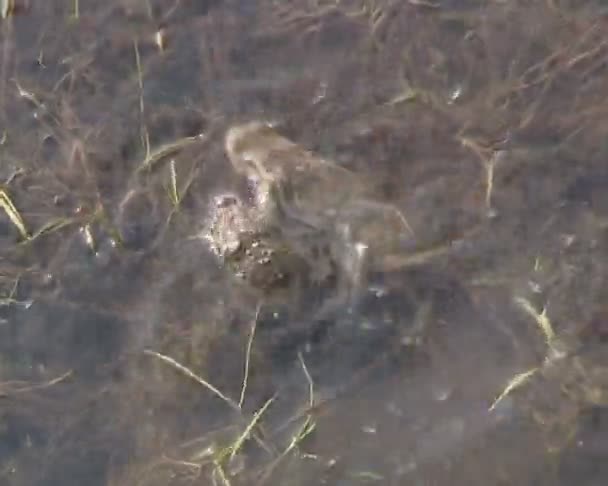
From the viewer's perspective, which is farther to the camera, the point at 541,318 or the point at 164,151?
the point at 164,151

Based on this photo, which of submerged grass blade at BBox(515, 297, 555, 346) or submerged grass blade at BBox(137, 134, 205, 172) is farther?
submerged grass blade at BBox(137, 134, 205, 172)

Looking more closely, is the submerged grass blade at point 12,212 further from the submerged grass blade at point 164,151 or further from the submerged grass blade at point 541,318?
the submerged grass blade at point 541,318

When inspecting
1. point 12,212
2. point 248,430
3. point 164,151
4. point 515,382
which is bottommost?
point 248,430

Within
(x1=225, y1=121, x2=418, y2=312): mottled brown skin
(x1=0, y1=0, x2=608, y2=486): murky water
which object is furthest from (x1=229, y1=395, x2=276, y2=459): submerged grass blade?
(x1=225, y1=121, x2=418, y2=312): mottled brown skin

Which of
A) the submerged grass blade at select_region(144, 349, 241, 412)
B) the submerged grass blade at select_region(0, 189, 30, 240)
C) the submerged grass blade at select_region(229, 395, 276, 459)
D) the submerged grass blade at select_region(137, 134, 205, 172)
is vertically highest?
the submerged grass blade at select_region(137, 134, 205, 172)

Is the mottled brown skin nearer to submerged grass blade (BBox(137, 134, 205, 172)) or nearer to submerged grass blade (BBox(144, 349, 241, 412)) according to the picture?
submerged grass blade (BBox(137, 134, 205, 172))

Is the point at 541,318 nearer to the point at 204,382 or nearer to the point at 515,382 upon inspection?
the point at 515,382

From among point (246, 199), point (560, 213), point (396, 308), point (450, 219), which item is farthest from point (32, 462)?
point (560, 213)

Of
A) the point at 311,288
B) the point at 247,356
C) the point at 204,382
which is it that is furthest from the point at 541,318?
the point at 204,382

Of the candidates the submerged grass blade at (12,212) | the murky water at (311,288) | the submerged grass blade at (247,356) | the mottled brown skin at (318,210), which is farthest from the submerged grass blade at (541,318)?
the submerged grass blade at (12,212)
